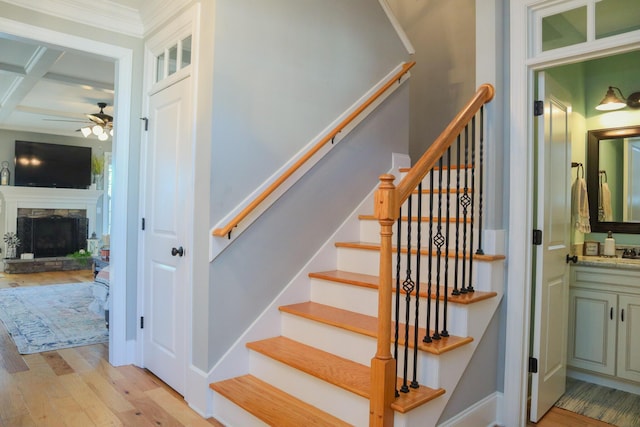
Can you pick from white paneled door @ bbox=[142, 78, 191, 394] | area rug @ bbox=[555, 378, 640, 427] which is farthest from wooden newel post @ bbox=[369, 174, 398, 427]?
area rug @ bbox=[555, 378, 640, 427]

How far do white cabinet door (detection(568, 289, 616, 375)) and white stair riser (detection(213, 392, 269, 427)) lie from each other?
2.52m

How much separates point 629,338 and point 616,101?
1842 millimetres

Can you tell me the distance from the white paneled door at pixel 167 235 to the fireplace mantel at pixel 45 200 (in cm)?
642

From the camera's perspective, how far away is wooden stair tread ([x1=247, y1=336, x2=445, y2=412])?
1.88m

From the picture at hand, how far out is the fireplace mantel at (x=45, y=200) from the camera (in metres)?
7.83

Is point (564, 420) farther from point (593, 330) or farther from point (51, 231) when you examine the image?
point (51, 231)

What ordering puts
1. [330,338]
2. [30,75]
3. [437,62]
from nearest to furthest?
[330,338] < [437,62] < [30,75]

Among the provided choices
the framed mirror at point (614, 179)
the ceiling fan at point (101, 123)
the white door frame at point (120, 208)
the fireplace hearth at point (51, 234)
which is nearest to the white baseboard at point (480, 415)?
the framed mirror at point (614, 179)

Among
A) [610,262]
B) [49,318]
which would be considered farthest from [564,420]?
[49,318]

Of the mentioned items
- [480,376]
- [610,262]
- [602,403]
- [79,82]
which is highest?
[79,82]

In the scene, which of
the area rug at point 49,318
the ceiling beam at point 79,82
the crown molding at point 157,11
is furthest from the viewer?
the ceiling beam at point 79,82

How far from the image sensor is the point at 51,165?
824cm

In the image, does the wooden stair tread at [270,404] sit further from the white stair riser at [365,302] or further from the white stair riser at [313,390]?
the white stair riser at [365,302]

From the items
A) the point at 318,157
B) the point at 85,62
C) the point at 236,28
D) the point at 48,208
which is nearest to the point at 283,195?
the point at 318,157
